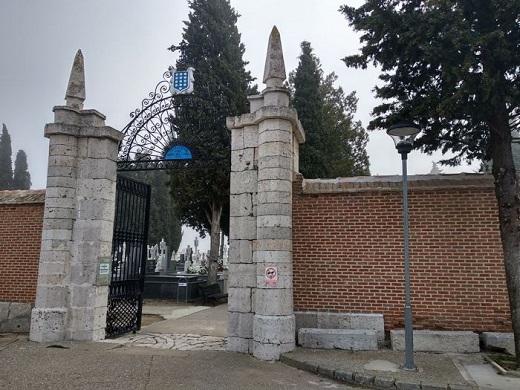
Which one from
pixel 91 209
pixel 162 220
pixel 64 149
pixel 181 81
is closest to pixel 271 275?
pixel 91 209

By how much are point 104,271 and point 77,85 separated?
4.35 meters

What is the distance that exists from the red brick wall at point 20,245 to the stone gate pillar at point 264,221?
16.1 feet

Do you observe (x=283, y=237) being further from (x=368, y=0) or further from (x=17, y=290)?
(x=17, y=290)

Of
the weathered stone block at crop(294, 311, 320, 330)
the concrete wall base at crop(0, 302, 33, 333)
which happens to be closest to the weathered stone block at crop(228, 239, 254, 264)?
the weathered stone block at crop(294, 311, 320, 330)

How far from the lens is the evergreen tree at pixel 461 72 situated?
6383 mm

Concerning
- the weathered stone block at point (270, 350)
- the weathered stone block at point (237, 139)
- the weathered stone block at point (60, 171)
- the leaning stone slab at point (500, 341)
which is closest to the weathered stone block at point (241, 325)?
the weathered stone block at point (270, 350)

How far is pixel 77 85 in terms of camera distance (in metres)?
9.51

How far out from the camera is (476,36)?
6266 mm

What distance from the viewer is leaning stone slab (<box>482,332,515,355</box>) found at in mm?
7129

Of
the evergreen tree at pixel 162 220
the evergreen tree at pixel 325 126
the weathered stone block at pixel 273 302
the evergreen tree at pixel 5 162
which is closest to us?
the weathered stone block at pixel 273 302

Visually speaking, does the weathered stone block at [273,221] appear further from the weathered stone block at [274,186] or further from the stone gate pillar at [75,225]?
the stone gate pillar at [75,225]

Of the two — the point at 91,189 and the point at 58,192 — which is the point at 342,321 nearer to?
the point at 91,189

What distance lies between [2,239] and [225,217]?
13.6 m

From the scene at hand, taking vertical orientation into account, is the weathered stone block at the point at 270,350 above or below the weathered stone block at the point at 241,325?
below
